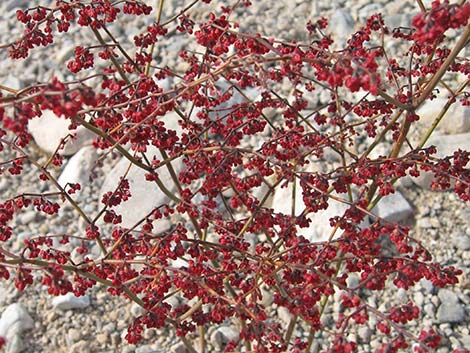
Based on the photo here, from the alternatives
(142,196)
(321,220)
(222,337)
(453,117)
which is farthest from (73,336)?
(453,117)

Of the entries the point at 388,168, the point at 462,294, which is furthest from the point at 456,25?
the point at 462,294

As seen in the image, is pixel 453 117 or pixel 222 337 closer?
pixel 222 337

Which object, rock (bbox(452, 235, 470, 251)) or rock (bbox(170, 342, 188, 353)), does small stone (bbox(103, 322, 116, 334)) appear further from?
rock (bbox(452, 235, 470, 251))

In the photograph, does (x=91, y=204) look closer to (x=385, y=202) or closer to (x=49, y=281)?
(x=385, y=202)

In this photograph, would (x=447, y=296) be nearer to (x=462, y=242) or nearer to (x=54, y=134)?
(x=462, y=242)

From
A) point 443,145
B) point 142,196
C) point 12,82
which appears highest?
point 12,82

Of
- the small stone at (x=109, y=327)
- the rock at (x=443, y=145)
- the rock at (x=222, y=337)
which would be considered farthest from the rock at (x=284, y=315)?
the rock at (x=443, y=145)

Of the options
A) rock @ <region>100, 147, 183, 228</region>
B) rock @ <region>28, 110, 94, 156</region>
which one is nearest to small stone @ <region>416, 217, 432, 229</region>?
rock @ <region>100, 147, 183, 228</region>
